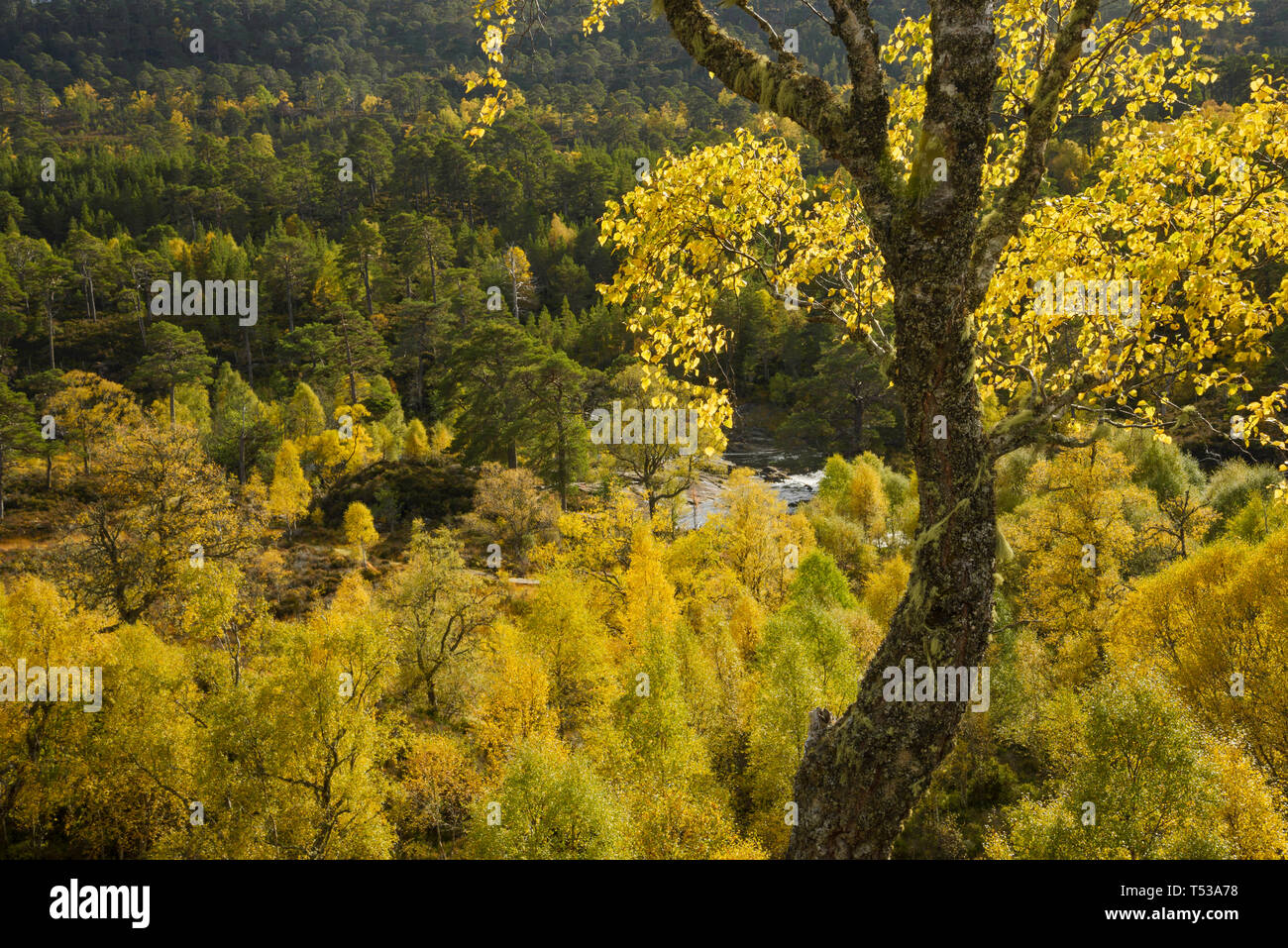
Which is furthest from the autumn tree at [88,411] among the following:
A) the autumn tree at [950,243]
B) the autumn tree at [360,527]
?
the autumn tree at [950,243]

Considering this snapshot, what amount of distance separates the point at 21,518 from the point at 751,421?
62208 millimetres

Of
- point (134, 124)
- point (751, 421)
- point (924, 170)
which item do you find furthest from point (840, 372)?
point (134, 124)

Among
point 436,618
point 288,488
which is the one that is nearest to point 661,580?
point 436,618

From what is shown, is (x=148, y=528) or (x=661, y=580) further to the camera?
(x=661, y=580)

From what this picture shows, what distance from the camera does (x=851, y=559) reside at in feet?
147

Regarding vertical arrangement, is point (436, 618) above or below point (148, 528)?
below

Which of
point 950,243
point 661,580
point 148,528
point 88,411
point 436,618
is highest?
point 88,411

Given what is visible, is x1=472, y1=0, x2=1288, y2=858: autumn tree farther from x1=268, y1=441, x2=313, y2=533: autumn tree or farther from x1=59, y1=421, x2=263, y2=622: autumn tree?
x1=268, y1=441, x2=313, y2=533: autumn tree

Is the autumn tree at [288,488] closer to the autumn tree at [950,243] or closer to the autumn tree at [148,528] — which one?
the autumn tree at [148,528]

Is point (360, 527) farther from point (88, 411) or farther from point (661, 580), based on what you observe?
point (661, 580)

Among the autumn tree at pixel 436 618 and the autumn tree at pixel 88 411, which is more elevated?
the autumn tree at pixel 88 411

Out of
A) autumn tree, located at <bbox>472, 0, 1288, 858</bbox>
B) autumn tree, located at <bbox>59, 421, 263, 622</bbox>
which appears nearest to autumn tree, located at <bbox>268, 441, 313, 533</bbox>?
autumn tree, located at <bbox>59, 421, 263, 622</bbox>

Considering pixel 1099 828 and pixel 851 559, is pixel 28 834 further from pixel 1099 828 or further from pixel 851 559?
pixel 851 559

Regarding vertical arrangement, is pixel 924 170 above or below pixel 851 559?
above
